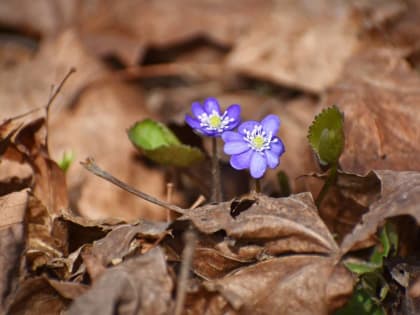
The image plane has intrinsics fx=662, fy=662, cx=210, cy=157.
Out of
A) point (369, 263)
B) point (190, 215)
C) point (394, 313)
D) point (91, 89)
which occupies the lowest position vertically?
point (394, 313)

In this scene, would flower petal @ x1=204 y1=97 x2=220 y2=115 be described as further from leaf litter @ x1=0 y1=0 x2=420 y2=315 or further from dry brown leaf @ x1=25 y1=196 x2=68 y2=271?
dry brown leaf @ x1=25 y1=196 x2=68 y2=271

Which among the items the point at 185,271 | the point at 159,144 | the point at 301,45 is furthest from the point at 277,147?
the point at 301,45

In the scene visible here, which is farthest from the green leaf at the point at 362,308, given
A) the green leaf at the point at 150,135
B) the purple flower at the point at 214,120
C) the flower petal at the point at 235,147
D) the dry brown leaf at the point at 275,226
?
the green leaf at the point at 150,135

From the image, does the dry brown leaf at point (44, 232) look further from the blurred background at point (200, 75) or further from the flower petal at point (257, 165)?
the flower petal at point (257, 165)

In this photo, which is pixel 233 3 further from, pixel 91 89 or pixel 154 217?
pixel 154 217

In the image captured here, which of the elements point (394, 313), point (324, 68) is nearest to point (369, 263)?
point (394, 313)

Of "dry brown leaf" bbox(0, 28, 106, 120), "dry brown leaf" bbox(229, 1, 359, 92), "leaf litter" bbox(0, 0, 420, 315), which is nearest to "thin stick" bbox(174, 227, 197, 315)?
"leaf litter" bbox(0, 0, 420, 315)

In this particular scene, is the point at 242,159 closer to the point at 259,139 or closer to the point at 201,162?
the point at 259,139
